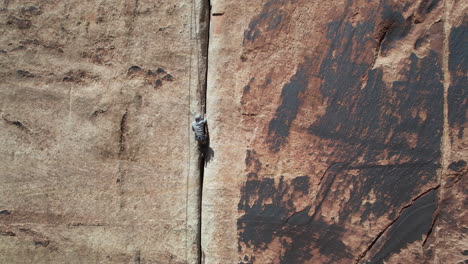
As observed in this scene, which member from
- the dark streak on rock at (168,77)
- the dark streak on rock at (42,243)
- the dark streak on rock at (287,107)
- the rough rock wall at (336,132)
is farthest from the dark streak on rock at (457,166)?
the dark streak on rock at (42,243)

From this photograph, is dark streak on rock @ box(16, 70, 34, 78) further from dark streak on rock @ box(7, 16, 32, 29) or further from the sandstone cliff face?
dark streak on rock @ box(7, 16, 32, 29)

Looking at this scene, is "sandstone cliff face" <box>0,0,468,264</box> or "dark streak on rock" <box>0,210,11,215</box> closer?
"sandstone cliff face" <box>0,0,468,264</box>

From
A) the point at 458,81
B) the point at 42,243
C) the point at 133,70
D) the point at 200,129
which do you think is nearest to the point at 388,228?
the point at 458,81

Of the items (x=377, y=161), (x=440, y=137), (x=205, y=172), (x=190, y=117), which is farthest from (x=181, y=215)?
(x=440, y=137)

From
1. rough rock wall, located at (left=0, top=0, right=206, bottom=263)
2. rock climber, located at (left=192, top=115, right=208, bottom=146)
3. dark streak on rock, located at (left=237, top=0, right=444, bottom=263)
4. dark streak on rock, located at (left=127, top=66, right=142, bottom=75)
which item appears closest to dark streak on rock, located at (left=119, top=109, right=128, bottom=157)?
rough rock wall, located at (left=0, top=0, right=206, bottom=263)

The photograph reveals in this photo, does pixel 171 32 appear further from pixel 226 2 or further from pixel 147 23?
pixel 226 2

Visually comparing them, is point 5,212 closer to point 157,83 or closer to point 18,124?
point 18,124
